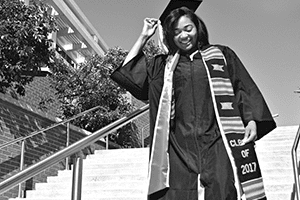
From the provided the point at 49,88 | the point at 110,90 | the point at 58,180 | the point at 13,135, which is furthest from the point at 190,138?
the point at 49,88

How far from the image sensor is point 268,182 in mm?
5062

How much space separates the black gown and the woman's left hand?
0.12ft

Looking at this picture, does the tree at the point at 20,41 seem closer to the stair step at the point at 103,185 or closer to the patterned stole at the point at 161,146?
the stair step at the point at 103,185

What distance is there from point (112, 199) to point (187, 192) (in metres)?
3.12

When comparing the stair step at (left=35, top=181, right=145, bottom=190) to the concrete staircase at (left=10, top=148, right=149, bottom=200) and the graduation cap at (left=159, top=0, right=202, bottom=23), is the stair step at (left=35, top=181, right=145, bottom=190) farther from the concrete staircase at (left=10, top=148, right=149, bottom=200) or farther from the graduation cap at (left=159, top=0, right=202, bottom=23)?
the graduation cap at (left=159, top=0, right=202, bottom=23)

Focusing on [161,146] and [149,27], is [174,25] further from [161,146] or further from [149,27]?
[161,146]

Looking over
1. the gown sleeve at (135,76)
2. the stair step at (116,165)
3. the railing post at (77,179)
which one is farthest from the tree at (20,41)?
the gown sleeve at (135,76)

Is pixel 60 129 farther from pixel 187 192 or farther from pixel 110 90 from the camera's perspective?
pixel 187 192

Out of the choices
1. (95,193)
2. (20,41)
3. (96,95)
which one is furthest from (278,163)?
(96,95)

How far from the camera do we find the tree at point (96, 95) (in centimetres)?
1022

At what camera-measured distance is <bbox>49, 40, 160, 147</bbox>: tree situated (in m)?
10.2

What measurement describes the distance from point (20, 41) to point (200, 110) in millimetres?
5100

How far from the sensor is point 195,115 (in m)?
2.22

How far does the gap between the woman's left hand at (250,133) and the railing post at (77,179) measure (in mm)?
1590
